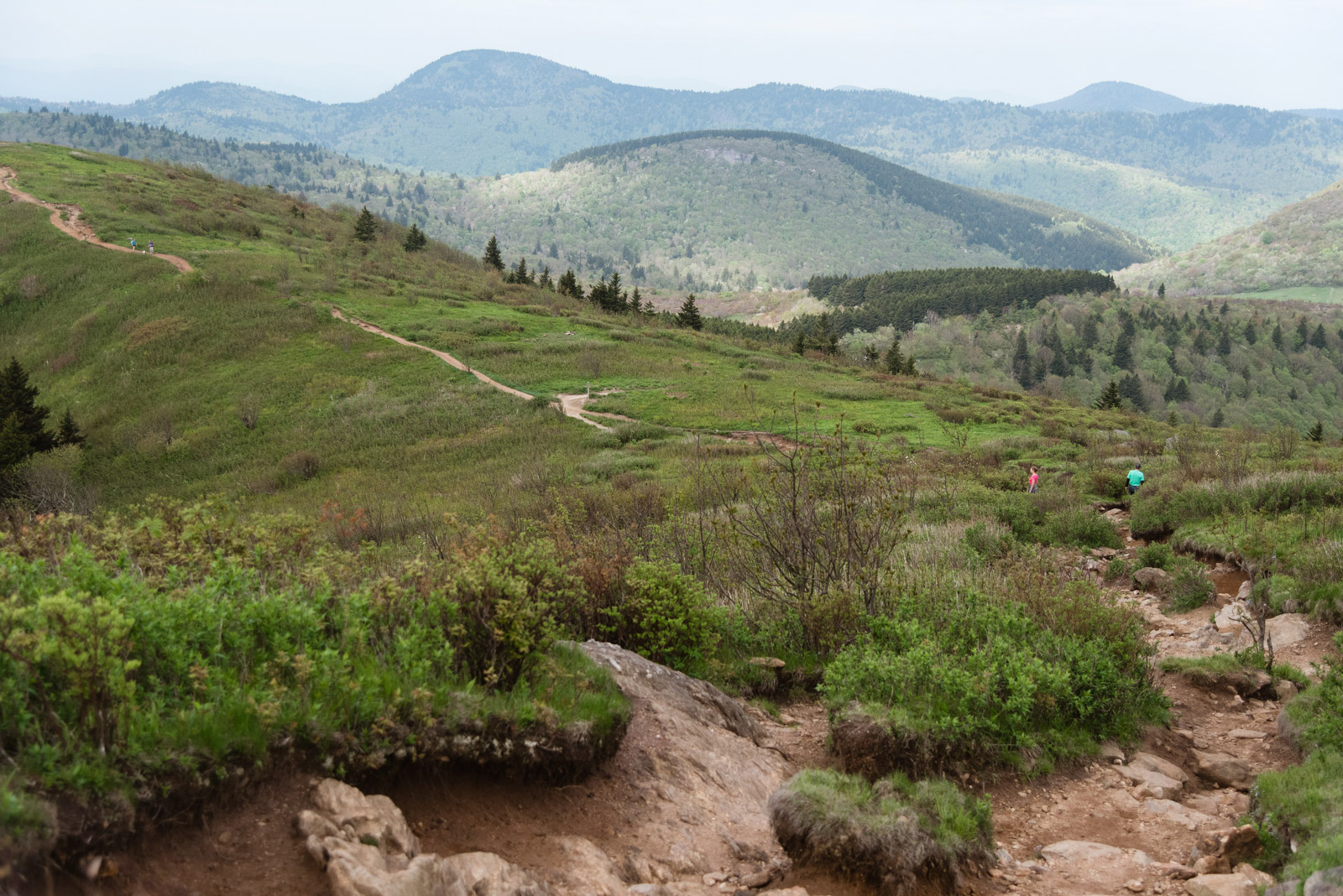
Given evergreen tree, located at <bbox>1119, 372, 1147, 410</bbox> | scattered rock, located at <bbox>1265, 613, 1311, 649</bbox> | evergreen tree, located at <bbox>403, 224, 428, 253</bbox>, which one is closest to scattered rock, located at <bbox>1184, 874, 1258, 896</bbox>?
scattered rock, located at <bbox>1265, 613, 1311, 649</bbox>

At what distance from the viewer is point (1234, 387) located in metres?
86.8

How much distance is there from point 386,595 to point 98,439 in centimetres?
2735

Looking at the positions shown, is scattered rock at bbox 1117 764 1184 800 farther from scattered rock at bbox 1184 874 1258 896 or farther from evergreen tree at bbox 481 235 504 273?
evergreen tree at bbox 481 235 504 273

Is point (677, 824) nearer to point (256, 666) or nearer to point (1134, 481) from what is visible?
point (256, 666)

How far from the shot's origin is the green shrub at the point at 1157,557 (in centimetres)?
1086

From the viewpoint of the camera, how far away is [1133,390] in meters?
78.6

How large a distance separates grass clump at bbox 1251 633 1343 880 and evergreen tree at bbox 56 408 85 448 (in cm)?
2973

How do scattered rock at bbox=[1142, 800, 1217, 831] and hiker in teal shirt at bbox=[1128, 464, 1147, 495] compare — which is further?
hiker in teal shirt at bbox=[1128, 464, 1147, 495]

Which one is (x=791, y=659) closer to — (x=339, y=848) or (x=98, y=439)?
(x=339, y=848)

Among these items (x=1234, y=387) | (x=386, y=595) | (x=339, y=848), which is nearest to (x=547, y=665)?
(x=386, y=595)

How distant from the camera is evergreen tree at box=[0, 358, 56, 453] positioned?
902 inches

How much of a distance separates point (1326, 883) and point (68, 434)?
30493mm

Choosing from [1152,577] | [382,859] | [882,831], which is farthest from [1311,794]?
[1152,577]

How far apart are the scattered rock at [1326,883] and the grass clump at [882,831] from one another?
142 centimetres
